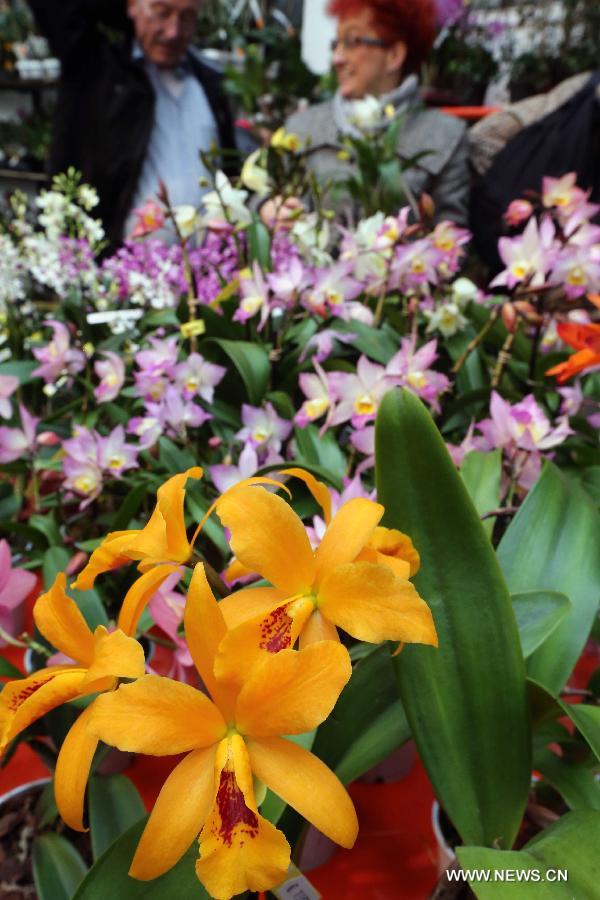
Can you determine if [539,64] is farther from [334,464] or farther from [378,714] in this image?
[378,714]

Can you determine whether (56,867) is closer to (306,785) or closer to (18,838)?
(18,838)

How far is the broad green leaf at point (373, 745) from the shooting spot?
1.25 ft

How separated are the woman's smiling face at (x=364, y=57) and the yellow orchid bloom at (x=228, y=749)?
1621mm

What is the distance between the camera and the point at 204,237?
38.8 inches

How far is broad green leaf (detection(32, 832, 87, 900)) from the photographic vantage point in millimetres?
428

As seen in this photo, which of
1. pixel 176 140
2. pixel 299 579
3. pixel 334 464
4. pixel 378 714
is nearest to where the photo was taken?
pixel 299 579

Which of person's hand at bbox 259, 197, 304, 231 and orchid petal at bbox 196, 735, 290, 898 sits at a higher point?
person's hand at bbox 259, 197, 304, 231

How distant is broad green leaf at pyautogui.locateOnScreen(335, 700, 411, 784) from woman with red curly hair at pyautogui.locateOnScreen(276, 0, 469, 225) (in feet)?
4.48

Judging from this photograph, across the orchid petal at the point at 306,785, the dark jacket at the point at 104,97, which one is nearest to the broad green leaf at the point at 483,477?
the orchid petal at the point at 306,785

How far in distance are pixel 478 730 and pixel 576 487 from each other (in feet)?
0.76

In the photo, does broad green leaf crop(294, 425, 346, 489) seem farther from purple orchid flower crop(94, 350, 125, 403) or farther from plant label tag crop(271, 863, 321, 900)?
plant label tag crop(271, 863, 321, 900)

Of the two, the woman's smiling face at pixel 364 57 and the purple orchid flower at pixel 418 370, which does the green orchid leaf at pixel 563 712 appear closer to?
the purple orchid flower at pixel 418 370

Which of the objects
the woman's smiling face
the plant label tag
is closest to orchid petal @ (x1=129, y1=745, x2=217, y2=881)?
the plant label tag

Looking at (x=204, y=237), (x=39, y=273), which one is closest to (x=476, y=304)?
(x=204, y=237)
